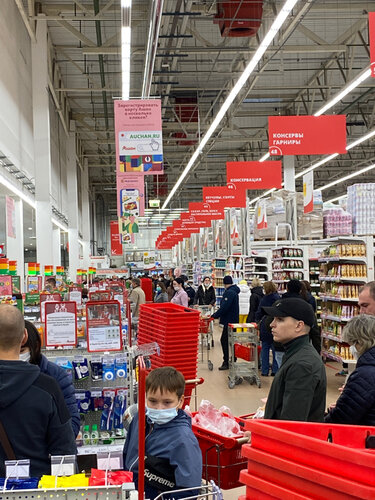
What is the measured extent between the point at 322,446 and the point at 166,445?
3.71ft

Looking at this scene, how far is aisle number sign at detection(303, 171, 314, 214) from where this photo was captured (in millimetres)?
13742

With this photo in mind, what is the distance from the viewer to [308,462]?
1791 mm

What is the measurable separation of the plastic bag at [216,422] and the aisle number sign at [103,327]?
4.35 feet

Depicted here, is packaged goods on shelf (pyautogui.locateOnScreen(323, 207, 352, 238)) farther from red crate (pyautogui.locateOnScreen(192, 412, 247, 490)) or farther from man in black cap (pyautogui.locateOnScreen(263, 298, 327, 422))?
red crate (pyautogui.locateOnScreen(192, 412, 247, 490))

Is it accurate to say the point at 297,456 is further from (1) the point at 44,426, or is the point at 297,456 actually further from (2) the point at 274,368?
(2) the point at 274,368

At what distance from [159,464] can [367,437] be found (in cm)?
103

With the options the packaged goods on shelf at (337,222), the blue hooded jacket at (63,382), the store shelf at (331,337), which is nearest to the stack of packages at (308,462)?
the blue hooded jacket at (63,382)

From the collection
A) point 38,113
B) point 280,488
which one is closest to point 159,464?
point 280,488

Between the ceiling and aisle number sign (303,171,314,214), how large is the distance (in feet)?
10.5

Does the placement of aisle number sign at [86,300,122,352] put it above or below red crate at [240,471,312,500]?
above

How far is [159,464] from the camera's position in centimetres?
271

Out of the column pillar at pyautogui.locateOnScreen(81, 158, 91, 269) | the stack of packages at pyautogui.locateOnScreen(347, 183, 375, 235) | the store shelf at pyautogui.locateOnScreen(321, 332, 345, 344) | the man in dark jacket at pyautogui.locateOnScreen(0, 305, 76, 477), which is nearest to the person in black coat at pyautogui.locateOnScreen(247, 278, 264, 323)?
the store shelf at pyautogui.locateOnScreen(321, 332, 345, 344)

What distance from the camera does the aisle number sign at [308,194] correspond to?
13.7 meters

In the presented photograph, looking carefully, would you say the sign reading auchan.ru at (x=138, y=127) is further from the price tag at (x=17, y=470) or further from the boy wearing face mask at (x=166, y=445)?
the price tag at (x=17, y=470)
